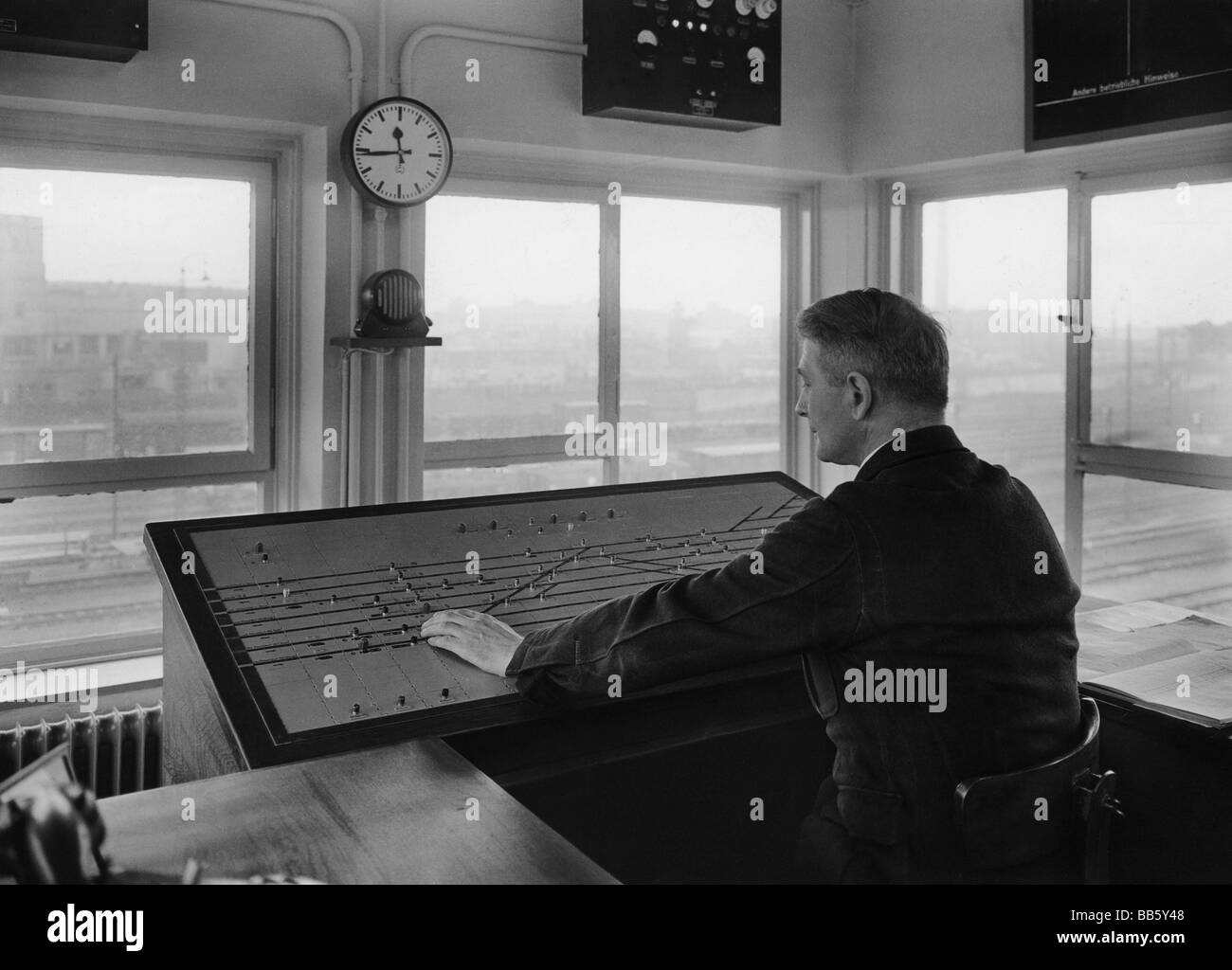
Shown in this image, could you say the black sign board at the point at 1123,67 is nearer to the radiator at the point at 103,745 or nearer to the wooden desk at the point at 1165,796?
the wooden desk at the point at 1165,796

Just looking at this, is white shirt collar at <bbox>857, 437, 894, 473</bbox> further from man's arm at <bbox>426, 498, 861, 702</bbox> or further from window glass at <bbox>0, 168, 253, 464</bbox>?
window glass at <bbox>0, 168, 253, 464</bbox>

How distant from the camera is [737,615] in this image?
161 centimetres

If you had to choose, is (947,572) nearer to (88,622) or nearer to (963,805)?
(963,805)

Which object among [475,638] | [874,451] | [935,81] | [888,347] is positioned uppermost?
[935,81]

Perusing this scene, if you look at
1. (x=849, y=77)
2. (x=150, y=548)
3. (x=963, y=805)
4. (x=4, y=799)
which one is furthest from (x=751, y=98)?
(x=4, y=799)

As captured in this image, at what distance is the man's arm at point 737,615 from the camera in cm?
159

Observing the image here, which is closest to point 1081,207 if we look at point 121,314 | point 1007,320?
point 1007,320

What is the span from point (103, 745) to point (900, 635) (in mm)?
2179

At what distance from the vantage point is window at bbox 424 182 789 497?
3615 millimetres

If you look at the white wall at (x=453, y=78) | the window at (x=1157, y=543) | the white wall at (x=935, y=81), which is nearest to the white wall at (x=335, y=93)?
the white wall at (x=453, y=78)

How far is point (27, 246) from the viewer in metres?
2.96

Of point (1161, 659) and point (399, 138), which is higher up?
point (399, 138)

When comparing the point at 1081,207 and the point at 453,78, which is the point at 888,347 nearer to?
the point at 453,78

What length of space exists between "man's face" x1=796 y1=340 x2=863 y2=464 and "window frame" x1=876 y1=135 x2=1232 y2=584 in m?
1.82
